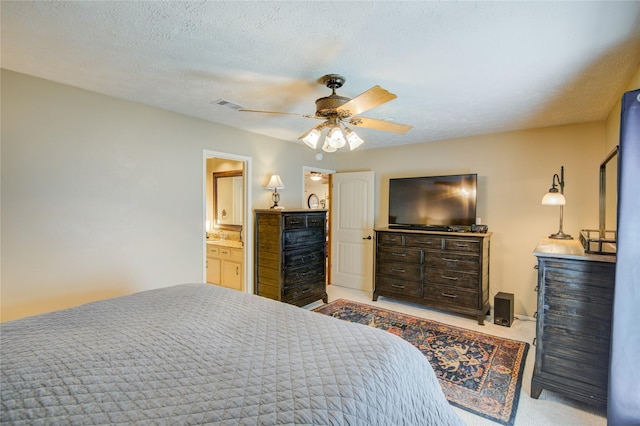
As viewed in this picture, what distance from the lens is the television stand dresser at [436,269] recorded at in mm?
3734

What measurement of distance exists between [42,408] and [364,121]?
2333 mm

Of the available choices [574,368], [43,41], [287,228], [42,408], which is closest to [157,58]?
[43,41]

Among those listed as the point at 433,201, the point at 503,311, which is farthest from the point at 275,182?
the point at 503,311

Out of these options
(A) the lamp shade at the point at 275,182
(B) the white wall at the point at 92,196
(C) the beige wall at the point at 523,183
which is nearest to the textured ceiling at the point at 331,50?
(B) the white wall at the point at 92,196

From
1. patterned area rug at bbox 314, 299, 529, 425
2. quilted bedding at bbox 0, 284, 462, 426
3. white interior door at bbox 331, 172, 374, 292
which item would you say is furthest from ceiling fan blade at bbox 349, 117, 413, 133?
white interior door at bbox 331, 172, 374, 292

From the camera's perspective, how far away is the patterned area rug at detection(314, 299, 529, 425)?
2219mm

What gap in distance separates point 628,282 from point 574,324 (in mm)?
616

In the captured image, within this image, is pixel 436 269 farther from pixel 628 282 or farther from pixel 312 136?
pixel 312 136

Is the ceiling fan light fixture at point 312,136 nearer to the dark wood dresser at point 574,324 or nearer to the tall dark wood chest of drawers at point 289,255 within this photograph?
the tall dark wood chest of drawers at point 289,255

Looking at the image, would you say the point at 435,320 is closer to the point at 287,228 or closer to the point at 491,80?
the point at 287,228

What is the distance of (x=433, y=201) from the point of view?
14.1 ft

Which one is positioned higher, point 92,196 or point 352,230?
point 92,196

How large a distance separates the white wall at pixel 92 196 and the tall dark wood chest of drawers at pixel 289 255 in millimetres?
823

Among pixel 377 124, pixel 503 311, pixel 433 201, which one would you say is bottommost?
pixel 503 311
